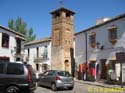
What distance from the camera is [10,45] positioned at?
3048 cm

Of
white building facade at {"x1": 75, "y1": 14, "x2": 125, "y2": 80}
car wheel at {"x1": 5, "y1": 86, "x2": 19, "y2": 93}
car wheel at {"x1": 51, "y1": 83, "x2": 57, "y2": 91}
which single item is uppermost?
white building facade at {"x1": 75, "y1": 14, "x2": 125, "y2": 80}

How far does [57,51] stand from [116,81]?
696 inches

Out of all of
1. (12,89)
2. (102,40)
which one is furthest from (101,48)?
(12,89)

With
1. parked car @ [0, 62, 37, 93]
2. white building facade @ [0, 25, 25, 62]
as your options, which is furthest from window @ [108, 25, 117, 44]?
parked car @ [0, 62, 37, 93]

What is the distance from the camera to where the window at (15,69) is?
13711 mm

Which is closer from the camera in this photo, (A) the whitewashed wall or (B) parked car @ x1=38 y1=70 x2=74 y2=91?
(B) parked car @ x1=38 y1=70 x2=74 y2=91

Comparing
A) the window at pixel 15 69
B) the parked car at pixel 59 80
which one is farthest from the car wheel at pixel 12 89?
the parked car at pixel 59 80

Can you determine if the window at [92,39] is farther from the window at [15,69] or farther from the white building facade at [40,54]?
the window at [15,69]

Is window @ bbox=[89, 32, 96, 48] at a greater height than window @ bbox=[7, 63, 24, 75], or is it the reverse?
window @ bbox=[89, 32, 96, 48]

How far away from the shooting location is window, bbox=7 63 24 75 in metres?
13.7

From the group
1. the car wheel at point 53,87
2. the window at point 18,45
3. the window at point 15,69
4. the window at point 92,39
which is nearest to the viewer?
the window at point 15,69

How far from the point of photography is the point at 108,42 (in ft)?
86.0

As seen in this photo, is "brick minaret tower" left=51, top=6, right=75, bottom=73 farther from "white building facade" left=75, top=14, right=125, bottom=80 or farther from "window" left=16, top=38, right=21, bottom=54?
"window" left=16, top=38, right=21, bottom=54

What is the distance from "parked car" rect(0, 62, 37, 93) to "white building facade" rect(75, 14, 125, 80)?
10.3 m
